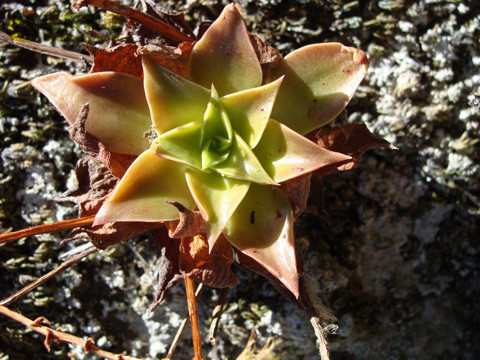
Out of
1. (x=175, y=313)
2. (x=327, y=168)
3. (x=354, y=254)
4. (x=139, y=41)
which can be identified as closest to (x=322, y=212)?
(x=327, y=168)

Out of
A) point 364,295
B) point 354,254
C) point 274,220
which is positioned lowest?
point 364,295

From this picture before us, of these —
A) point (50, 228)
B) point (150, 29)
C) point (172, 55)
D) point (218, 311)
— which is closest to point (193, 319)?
point (218, 311)

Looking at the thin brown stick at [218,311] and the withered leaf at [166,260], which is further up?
the withered leaf at [166,260]

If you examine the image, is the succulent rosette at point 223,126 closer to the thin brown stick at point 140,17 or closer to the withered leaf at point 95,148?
the withered leaf at point 95,148

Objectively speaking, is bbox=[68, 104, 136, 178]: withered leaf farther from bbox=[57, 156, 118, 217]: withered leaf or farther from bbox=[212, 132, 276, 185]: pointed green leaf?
bbox=[212, 132, 276, 185]: pointed green leaf

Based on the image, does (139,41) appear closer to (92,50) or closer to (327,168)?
(92,50)

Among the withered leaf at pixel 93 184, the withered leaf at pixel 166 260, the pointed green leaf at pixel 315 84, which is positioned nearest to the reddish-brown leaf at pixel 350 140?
the pointed green leaf at pixel 315 84

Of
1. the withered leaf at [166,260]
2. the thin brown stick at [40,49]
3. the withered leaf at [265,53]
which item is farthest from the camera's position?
the thin brown stick at [40,49]
